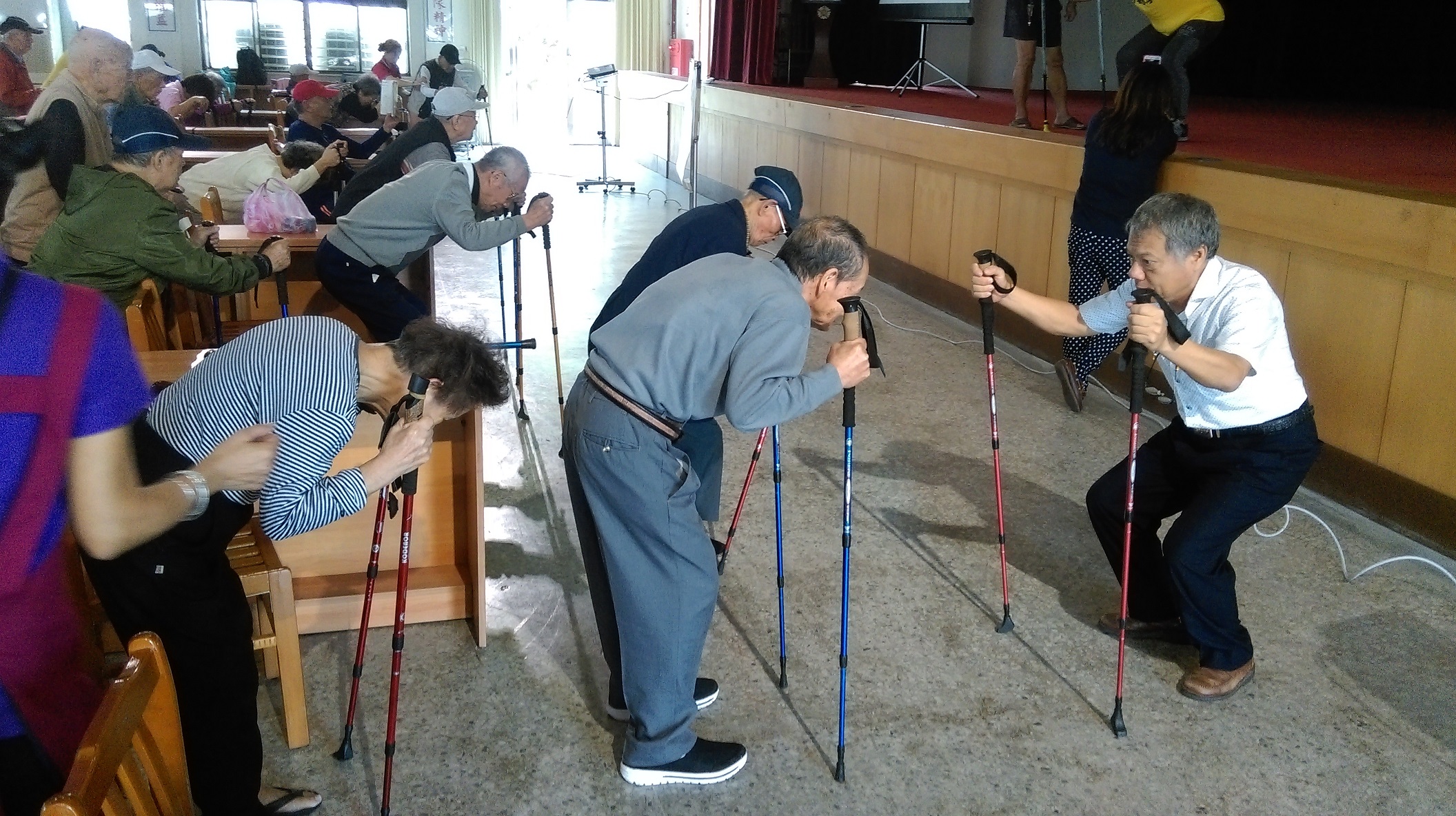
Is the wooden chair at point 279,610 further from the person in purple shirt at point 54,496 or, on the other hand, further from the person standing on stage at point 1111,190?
the person standing on stage at point 1111,190

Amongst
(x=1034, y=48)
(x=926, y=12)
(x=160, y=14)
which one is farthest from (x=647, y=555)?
(x=160, y=14)

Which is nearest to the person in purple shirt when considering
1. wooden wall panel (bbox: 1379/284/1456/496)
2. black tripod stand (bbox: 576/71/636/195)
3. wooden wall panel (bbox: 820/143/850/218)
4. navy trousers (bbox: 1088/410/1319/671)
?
navy trousers (bbox: 1088/410/1319/671)

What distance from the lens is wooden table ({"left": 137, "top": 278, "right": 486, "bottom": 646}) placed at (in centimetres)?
286

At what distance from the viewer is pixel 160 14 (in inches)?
619

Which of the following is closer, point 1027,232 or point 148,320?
point 148,320

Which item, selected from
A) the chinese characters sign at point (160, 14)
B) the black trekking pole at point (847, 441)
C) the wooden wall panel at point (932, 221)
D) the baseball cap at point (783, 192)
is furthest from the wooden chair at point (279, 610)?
the chinese characters sign at point (160, 14)

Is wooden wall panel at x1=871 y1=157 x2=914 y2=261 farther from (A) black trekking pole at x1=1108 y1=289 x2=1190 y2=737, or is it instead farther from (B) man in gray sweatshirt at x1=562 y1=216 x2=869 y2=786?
(B) man in gray sweatshirt at x1=562 y1=216 x2=869 y2=786

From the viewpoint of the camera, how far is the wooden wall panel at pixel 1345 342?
374 centimetres

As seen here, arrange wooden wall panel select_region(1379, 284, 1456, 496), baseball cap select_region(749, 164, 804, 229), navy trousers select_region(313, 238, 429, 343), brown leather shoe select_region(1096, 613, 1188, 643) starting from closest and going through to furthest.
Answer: brown leather shoe select_region(1096, 613, 1188, 643) → baseball cap select_region(749, 164, 804, 229) → wooden wall panel select_region(1379, 284, 1456, 496) → navy trousers select_region(313, 238, 429, 343)

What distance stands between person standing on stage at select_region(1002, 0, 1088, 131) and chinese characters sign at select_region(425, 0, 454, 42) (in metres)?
12.1

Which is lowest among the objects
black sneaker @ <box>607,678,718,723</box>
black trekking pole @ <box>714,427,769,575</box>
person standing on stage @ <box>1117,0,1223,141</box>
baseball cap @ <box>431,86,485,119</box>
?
black sneaker @ <box>607,678,718,723</box>

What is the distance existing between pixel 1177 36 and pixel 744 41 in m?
6.94

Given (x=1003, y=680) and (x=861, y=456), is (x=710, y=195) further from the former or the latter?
(x=1003, y=680)

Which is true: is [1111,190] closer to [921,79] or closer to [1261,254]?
[1261,254]
